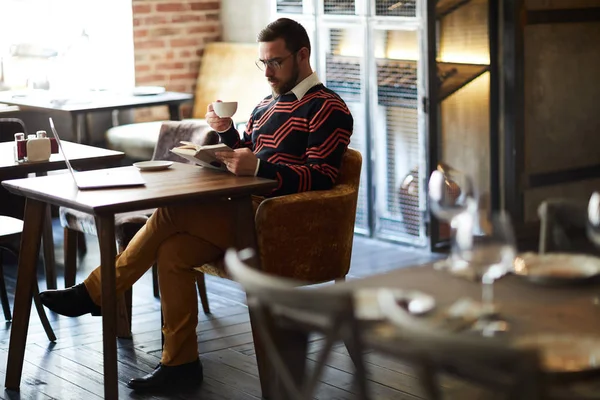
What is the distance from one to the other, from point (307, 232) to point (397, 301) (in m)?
1.39

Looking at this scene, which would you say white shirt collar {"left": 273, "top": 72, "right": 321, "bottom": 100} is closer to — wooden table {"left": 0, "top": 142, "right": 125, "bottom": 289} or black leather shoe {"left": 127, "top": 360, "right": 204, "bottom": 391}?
wooden table {"left": 0, "top": 142, "right": 125, "bottom": 289}

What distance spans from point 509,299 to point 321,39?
12.6ft

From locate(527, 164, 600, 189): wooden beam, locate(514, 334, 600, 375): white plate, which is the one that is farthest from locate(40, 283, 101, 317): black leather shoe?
locate(527, 164, 600, 189): wooden beam

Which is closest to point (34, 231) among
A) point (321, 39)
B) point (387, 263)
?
point (387, 263)

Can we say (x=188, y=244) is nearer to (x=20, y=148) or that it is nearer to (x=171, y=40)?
(x=20, y=148)

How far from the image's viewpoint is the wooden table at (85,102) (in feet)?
18.6

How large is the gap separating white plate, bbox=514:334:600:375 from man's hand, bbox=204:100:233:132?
204 centimetres

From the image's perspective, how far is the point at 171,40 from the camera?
696 centimetres

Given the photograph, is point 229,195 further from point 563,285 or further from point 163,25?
point 163,25

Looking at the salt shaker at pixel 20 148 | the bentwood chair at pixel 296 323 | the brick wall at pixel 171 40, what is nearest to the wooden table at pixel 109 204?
the salt shaker at pixel 20 148

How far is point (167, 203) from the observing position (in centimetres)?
306

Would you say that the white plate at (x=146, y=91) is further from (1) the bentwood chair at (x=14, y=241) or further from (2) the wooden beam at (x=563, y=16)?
(2) the wooden beam at (x=563, y=16)

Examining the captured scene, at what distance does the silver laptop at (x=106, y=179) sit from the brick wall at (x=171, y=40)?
346 centimetres

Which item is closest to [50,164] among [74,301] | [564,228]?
[74,301]
